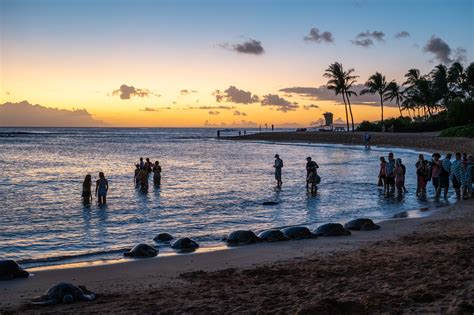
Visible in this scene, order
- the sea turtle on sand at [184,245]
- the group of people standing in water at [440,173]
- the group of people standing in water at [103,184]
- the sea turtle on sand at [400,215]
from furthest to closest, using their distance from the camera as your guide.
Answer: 1. the group of people standing in water at [103,184]
2. the group of people standing in water at [440,173]
3. the sea turtle on sand at [400,215]
4. the sea turtle on sand at [184,245]

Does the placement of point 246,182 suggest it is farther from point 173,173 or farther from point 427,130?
point 427,130

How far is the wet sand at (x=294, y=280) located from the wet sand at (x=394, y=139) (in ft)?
112

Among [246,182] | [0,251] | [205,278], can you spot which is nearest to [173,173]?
[246,182]

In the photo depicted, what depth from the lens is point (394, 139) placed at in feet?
204

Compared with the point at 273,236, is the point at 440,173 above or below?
above

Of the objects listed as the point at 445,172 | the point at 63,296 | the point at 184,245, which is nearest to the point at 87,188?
the point at 184,245

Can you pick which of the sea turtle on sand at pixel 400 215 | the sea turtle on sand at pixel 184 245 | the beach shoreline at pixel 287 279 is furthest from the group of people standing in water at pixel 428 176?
the sea turtle on sand at pixel 184 245

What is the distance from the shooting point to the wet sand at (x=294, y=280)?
643cm

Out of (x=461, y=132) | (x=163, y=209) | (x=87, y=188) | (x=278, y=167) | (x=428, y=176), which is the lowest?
(x=163, y=209)

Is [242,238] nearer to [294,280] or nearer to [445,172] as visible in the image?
[294,280]

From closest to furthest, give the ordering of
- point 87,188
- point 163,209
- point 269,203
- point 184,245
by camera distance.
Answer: point 184,245 → point 163,209 → point 269,203 → point 87,188

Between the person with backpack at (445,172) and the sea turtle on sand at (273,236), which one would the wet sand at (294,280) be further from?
the person with backpack at (445,172)

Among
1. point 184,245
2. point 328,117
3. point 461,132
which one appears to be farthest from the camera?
point 328,117

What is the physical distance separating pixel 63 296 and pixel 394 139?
59.1 m
